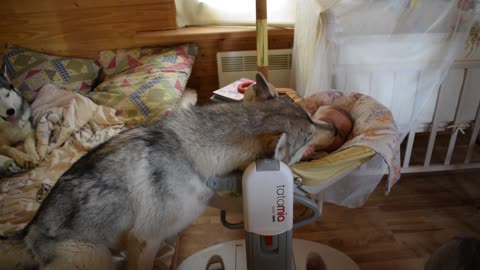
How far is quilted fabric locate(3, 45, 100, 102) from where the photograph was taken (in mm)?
2703

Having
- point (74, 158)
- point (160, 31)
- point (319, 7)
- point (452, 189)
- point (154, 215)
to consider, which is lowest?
point (452, 189)

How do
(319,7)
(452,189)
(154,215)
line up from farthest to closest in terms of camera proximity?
(452,189) < (319,7) < (154,215)

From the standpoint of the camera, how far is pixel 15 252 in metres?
1.22

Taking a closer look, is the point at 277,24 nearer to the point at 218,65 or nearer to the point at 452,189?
the point at 218,65

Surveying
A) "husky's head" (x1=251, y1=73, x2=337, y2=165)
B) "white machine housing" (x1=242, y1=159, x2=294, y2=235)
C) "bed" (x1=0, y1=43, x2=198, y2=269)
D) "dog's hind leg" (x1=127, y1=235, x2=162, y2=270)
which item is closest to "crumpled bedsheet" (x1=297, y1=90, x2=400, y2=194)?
"husky's head" (x1=251, y1=73, x2=337, y2=165)

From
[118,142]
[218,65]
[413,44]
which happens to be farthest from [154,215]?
[218,65]

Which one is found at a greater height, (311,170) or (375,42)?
(375,42)

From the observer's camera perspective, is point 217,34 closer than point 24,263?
No

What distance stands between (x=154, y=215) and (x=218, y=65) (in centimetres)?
193

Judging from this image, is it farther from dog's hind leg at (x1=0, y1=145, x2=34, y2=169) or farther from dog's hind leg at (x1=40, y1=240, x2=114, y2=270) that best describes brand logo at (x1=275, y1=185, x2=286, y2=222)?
dog's hind leg at (x1=0, y1=145, x2=34, y2=169)

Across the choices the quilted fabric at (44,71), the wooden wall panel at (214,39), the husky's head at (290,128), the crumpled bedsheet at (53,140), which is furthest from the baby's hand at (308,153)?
the quilted fabric at (44,71)

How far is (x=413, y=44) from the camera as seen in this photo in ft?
5.75

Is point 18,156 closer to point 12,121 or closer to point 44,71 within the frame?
point 12,121

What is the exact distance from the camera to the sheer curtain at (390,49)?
5.52 ft
